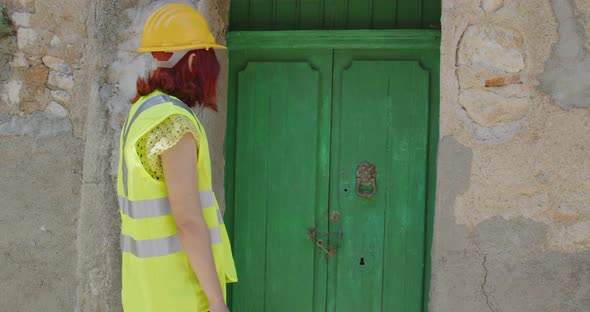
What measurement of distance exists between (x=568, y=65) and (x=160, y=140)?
172 centimetres

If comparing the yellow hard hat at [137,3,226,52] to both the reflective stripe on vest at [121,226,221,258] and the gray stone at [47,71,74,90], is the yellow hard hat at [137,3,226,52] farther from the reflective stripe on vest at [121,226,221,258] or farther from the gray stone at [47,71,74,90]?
the gray stone at [47,71,74,90]

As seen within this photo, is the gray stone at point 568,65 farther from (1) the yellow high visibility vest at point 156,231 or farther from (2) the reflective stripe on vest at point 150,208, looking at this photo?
(2) the reflective stripe on vest at point 150,208

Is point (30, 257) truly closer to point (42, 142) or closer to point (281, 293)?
point (42, 142)

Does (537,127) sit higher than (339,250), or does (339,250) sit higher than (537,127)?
(537,127)

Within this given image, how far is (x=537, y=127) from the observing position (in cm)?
277

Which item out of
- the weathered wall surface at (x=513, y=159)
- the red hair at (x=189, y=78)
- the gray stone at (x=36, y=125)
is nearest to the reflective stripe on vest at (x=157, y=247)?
the red hair at (x=189, y=78)

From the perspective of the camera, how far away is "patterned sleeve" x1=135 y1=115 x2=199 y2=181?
205 centimetres

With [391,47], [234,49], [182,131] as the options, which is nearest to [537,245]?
[391,47]

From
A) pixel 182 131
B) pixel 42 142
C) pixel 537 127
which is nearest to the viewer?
pixel 182 131

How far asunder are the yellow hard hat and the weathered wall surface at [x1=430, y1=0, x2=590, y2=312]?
3.88 ft

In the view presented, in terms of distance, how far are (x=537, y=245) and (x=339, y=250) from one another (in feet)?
3.64

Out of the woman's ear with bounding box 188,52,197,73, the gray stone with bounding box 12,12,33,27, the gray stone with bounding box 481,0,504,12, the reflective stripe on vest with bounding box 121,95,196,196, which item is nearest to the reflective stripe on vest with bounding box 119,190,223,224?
the reflective stripe on vest with bounding box 121,95,196,196

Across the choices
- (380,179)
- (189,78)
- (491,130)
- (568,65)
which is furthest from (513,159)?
(189,78)

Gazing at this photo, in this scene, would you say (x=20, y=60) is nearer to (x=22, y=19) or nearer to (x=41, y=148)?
(x=22, y=19)
